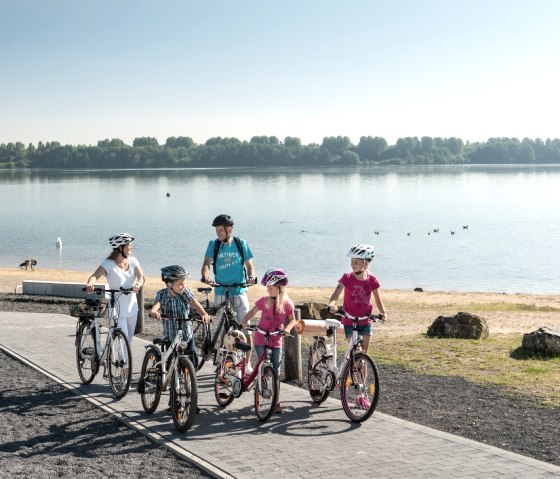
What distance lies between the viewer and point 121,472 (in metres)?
6.72

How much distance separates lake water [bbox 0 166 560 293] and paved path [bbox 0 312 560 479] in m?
31.2

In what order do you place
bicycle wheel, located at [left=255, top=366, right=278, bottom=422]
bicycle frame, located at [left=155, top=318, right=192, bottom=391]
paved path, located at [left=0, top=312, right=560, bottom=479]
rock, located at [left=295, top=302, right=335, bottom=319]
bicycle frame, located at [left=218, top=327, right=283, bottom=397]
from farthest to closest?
rock, located at [left=295, top=302, right=335, bottom=319] < bicycle frame, located at [left=218, top=327, right=283, bottom=397] < bicycle wheel, located at [left=255, top=366, right=278, bottom=422] < bicycle frame, located at [left=155, top=318, right=192, bottom=391] < paved path, located at [left=0, top=312, right=560, bottom=479]

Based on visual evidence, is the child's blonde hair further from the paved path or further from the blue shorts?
the paved path

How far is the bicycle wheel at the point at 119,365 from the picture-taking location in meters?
9.23

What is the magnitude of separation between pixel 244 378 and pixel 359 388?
4.46 feet

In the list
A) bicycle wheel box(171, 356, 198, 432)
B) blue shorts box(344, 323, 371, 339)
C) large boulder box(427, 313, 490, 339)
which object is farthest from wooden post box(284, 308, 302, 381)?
large boulder box(427, 313, 490, 339)

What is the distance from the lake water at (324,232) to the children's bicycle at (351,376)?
30.9m

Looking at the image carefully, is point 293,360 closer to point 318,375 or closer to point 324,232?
point 318,375

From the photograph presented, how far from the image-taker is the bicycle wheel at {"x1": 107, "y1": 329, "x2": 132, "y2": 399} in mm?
9227

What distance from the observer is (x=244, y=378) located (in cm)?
892

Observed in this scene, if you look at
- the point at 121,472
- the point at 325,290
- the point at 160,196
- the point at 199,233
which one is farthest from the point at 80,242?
the point at 160,196

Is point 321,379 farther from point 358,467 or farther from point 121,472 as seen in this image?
point 121,472

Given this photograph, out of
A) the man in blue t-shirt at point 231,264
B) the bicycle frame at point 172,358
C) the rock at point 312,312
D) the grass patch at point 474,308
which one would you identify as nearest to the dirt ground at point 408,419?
the bicycle frame at point 172,358

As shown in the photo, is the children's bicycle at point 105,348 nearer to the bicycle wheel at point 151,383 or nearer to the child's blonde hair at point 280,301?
the bicycle wheel at point 151,383
